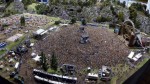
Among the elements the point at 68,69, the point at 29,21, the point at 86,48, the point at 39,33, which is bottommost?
the point at 68,69

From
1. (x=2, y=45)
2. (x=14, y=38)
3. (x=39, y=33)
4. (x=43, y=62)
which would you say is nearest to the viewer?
(x=43, y=62)

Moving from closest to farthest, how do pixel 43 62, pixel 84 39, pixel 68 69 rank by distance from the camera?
pixel 68 69
pixel 43 62
pixel 84 39

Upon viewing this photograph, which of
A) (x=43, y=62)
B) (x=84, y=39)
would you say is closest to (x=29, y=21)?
(x=84, y=39)

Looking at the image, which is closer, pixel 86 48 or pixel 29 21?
pixel 86 48

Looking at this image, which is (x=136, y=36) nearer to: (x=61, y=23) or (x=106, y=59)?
(x=106, y=59)

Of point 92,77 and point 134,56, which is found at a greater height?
point 134,56

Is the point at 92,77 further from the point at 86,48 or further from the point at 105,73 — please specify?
the point at 86,48

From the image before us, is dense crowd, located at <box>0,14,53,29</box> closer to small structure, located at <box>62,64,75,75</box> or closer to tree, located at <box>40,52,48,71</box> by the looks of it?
tree, located at <box>40,52,48,71</box>

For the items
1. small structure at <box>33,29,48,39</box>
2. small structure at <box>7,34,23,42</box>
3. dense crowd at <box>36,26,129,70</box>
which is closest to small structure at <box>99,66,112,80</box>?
dense crowd at <box>36,26,129,70</box>

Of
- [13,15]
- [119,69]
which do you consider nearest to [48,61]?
[119,69]
